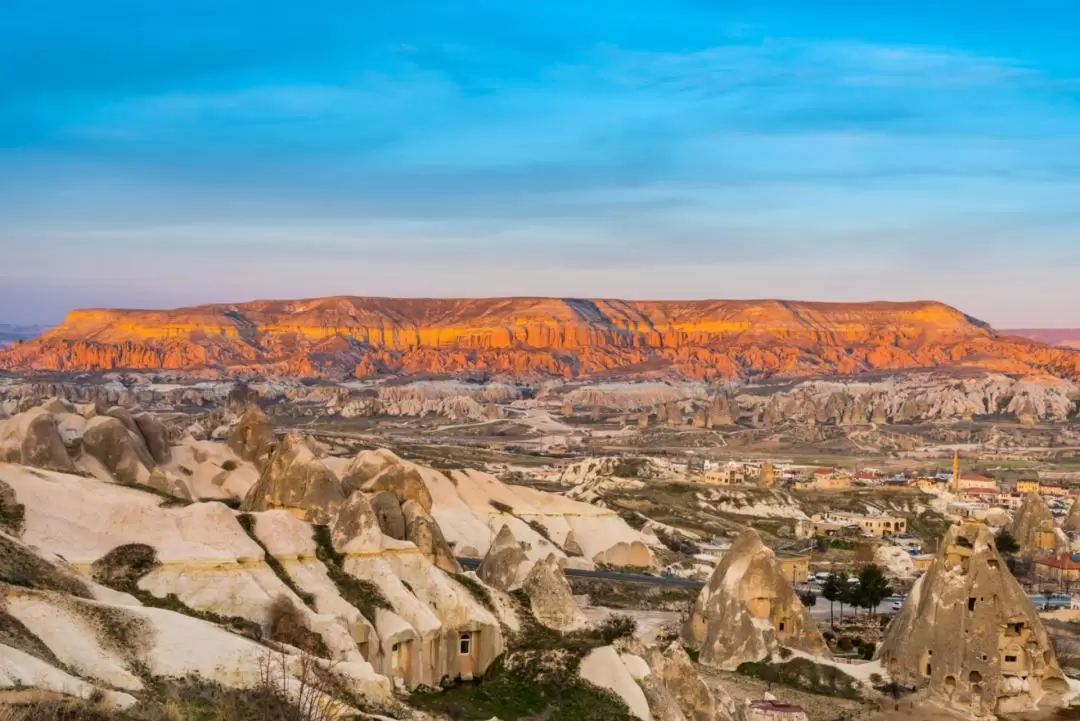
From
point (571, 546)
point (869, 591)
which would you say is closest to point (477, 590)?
point (869, 591)

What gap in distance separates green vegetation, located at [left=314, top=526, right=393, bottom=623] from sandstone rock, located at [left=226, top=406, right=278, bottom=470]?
1403 inches

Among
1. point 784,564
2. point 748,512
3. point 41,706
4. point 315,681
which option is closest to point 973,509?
point 748,512

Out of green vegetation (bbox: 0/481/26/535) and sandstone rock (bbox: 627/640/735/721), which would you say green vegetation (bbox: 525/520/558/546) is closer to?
sandstone rock (bbox: 627/640/735/721)

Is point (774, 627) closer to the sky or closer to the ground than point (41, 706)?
closer to the ground

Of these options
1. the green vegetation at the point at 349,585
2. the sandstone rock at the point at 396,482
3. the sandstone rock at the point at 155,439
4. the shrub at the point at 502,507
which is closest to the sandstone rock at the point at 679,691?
the green vegetation at the point at 349,585

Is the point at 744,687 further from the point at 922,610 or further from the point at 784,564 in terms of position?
the point at 784,564

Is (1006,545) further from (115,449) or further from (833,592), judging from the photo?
(115,449)

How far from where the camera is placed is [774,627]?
49.6 meters

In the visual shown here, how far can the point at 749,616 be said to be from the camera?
4947cm

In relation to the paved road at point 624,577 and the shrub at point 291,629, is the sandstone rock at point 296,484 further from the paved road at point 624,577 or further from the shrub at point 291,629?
the shrub at point 291,629

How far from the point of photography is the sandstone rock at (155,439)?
2980 inches

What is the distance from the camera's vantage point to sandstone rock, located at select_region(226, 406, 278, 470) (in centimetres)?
7803

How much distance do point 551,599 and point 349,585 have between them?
741cm

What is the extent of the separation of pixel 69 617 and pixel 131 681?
3.08 m
